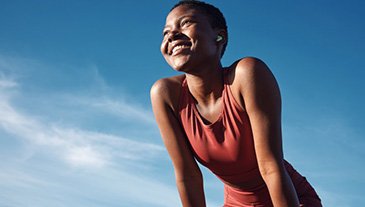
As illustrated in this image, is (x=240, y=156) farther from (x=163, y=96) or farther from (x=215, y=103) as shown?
(x=163, y=96)

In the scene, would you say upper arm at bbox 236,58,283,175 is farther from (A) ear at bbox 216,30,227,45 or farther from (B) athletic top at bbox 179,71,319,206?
(A) ear at bbox 216,30,227,45

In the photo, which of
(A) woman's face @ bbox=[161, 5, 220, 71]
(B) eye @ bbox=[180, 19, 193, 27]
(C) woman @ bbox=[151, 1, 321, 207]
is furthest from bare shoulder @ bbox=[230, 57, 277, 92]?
(B) eye @ bbox=[180, 19, 193, 27]

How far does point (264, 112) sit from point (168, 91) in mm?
1163

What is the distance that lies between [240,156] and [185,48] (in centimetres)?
111

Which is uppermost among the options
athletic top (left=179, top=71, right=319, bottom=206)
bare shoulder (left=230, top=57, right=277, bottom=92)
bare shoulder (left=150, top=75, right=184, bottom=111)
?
bare shoulder (left=150, top=75, right=184, bottom=111)

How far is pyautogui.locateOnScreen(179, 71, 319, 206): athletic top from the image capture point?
4207mm

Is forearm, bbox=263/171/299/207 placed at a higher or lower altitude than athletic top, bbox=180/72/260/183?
lower

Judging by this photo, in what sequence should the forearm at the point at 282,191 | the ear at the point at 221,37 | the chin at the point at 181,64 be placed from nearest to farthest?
the forearm at the point at 282,191
the chin at the point at 181,64
the ear at the point at 221,37

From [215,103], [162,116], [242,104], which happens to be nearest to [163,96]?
[162,116]

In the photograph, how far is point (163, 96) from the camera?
473cm

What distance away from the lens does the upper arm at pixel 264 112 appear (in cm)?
391

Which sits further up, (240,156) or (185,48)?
(185,48)

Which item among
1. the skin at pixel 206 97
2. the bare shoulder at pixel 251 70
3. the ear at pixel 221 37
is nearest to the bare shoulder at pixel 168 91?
the skin at pixel 206 97

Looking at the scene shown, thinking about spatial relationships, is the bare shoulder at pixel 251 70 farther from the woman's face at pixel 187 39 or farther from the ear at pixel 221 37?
the ear at pixel 221 37
